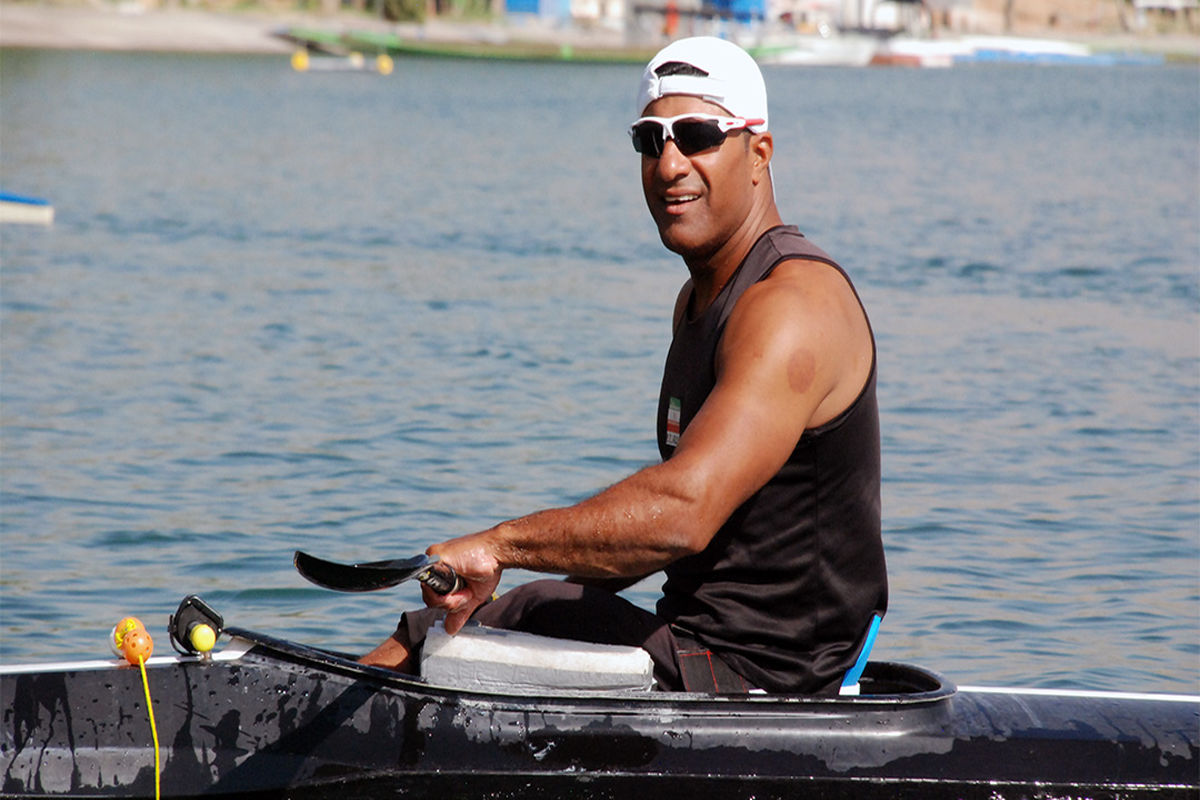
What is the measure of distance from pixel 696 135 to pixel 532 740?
4.21ft

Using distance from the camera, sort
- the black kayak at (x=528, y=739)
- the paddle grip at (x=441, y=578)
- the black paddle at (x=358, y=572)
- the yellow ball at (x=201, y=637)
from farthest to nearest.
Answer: the yellow ball at (x=201, y=637)
the black kayak at (x=528, y=739)
the paddle grip at (x=441, y=578)
the black paddle at (x=358, y=572)

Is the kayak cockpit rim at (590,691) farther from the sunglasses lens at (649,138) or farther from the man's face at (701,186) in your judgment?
the sunglasses lens at (649,138)

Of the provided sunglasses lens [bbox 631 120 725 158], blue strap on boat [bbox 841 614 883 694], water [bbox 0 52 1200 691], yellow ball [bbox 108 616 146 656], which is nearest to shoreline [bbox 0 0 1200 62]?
water [bbox 0 52 1200 691]

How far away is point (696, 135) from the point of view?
3.26 m

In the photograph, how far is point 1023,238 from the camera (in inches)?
738

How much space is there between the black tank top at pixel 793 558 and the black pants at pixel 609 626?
40mm

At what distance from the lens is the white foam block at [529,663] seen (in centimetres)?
309

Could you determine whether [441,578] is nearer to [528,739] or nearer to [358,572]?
[358,572]

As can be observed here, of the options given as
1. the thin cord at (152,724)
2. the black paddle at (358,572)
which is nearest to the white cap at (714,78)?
the black paddle at (358,572)

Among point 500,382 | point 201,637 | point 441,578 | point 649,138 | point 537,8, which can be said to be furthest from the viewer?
point 537,8

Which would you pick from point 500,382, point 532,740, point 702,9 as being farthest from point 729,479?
point 702,9

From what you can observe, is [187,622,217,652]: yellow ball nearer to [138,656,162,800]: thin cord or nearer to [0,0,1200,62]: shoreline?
[138,656,162,800]: thin cord

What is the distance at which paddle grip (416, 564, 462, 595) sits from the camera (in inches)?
116

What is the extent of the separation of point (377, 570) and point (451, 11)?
86932 millimetres
